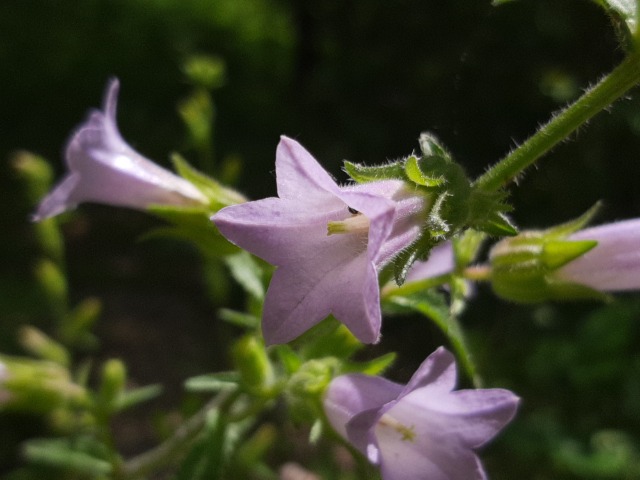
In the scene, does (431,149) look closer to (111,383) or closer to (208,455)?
(208,455)

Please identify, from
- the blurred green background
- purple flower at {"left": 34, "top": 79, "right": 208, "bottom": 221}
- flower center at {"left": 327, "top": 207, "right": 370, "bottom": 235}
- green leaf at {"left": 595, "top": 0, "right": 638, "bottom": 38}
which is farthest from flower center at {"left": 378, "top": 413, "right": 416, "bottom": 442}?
the blurred green background

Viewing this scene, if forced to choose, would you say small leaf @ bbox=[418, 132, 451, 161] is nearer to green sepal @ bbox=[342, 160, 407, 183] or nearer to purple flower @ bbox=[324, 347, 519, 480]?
green sepal @ bbox=[342, 160, 407, 183]

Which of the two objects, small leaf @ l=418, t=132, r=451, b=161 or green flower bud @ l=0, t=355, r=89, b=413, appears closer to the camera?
small leaf @ l=418, t=132, r=451, b=161

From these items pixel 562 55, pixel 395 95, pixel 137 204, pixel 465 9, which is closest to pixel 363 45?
pixel 395 95

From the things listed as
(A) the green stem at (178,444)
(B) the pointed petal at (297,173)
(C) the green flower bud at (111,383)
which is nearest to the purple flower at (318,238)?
(B) the pointed petal at (297,173)

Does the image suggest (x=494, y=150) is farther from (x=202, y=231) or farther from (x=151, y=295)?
(x=202, y=231)

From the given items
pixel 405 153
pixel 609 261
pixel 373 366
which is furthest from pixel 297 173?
pixel 405 153
